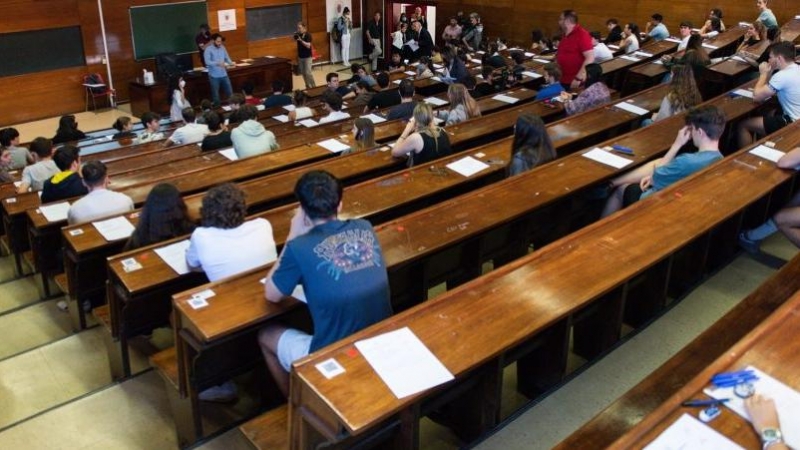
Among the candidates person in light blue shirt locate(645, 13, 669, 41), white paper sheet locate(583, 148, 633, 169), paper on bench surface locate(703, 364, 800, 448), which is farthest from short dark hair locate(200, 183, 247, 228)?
person in light blue shirt locate(645, 13, 669, 41)

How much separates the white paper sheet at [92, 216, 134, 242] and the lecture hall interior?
1.0 inches

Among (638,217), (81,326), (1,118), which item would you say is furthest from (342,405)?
(1,118)

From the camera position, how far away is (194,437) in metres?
3.13

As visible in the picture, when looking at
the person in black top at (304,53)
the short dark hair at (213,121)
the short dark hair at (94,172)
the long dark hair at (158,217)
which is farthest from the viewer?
the person in black top at (304,53)

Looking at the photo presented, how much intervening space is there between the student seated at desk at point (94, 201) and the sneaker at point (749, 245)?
13.0 feet

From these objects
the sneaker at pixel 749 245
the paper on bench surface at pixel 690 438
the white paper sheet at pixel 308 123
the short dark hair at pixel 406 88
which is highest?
the short dark hair at pixel 406 88

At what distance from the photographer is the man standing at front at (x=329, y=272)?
2559mm

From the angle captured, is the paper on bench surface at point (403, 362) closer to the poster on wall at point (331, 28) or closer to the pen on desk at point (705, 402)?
the pen on desk at point (705, 402)

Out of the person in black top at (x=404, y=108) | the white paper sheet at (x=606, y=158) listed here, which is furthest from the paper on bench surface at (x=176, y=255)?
the person in black top at (x=404, y=108)

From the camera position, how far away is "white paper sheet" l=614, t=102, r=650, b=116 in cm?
591

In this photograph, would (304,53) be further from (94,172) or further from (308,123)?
(94,172)

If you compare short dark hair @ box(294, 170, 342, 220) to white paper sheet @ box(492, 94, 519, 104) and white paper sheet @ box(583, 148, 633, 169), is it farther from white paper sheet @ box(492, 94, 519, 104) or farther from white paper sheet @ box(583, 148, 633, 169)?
white paper sheet @ box(492, 94, 519, 104)

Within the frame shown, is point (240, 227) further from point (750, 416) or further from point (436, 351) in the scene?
point (750, 416)

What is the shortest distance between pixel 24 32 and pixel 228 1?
3.57 m
